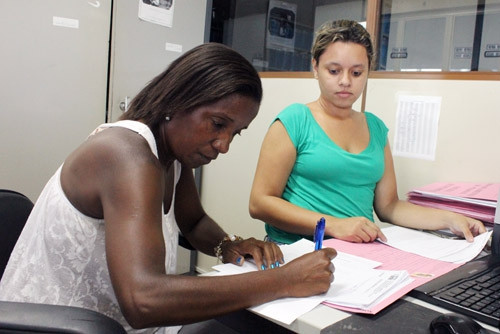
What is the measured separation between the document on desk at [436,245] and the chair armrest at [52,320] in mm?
695

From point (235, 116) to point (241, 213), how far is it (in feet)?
4.87

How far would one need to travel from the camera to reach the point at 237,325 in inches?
30.2

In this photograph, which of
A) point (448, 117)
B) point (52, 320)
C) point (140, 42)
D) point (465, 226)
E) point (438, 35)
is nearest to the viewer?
point (52, 320)

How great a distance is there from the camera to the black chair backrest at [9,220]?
937 mm

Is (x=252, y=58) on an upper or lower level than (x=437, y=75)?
upper

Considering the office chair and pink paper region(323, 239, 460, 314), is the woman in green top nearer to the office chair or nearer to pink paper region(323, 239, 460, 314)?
pink paper region(323, 239, 460, 314)

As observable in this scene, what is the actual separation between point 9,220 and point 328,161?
2.67ft

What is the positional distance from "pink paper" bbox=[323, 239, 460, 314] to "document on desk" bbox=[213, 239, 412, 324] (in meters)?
0.02

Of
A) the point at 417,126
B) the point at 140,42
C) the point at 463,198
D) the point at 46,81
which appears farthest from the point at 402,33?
the point at 46,81

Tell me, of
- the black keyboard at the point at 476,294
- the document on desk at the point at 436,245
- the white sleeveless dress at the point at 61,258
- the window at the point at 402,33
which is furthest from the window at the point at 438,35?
the white sleeveless dress at the point at 61,258

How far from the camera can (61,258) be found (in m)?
0.82

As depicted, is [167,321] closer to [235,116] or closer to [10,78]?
[235,116]

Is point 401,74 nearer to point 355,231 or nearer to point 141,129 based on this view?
point 355,231

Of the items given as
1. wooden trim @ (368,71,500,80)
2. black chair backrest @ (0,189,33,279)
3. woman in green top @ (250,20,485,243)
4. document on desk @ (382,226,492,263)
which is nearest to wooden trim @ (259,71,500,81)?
wooden trim @ (368,71,500,80)
